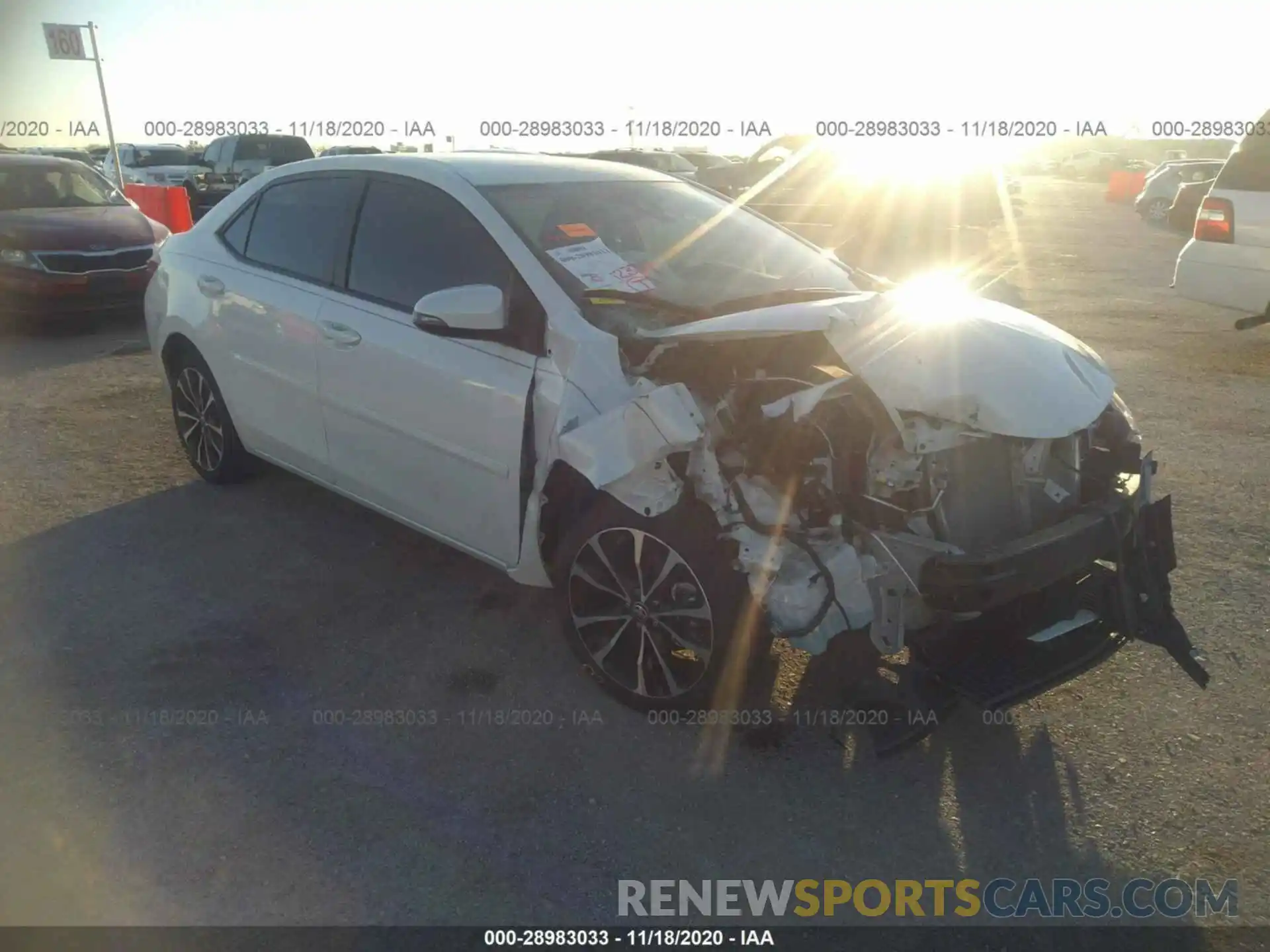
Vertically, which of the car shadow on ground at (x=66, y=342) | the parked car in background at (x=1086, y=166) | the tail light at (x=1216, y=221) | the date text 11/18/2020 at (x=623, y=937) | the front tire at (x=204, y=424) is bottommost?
the parked car in background at (x=1086, y=166)

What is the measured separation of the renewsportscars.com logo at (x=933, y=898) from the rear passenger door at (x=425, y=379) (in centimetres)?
136

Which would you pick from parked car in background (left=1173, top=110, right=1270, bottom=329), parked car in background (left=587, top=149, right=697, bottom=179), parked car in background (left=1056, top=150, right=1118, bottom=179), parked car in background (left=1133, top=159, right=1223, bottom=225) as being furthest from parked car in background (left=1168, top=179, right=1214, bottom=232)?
parked car in background (left=1056, top=150, right=1118, bottom=179)

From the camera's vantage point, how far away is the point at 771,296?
3.63 m

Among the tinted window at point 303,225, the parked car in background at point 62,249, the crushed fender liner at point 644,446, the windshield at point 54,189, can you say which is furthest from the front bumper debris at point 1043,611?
the windshield at point 54,189

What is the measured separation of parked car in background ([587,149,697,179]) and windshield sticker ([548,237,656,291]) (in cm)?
1778

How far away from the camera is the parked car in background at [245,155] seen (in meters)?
18.6

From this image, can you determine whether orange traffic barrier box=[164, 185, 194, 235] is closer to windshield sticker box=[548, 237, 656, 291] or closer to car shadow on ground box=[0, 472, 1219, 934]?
car shadow on ground box=[0, 472, 1219, 934]

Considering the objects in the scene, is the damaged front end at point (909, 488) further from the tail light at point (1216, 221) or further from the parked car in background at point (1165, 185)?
the parked car in background at point (1165, 185)

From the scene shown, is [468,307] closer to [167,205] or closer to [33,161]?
[33,161]

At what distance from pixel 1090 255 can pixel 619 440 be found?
52.5 feet

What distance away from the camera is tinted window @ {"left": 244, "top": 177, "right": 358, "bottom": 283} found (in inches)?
170

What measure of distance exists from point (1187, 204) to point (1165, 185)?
6.23 metres

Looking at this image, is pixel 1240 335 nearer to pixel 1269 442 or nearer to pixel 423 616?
pixel 1269 442

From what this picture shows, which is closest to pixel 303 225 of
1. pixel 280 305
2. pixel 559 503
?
pixel 280 305
